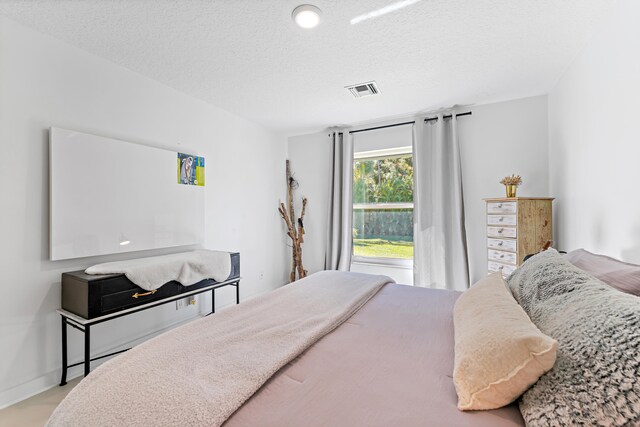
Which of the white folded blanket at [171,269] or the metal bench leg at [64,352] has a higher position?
the white folded blanket at [171,269]

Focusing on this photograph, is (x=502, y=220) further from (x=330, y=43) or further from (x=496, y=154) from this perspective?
(x=330, y=43)

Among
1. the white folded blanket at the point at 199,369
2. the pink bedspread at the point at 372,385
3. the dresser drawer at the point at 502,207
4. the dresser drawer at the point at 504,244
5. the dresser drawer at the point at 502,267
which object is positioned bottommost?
the pink bedspread at the point at 372,385

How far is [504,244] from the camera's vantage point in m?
2.65

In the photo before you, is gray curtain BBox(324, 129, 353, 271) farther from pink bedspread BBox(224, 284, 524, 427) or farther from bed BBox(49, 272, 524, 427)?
bed BBox(49, 272, 524, 427)

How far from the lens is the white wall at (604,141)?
1574 mm

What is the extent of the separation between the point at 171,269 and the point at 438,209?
2.93m

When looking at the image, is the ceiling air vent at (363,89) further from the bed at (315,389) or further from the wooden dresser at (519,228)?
the bed at (315,389)

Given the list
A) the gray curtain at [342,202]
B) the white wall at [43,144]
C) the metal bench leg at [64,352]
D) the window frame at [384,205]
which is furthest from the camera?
the gray curtain at [342,202]

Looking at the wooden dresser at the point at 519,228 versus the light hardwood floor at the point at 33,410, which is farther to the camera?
the wooden dresser at the point at 519,228

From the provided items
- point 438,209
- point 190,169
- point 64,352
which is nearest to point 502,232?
point 438,209

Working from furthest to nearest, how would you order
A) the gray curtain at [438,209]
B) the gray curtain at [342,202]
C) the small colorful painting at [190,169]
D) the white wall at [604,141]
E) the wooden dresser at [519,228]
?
the gray curtain at [342,202]
the gray curtain at [438,209]
the small colorful painting at [190,169]
the wooden dresser at [519,228]
the white wall at [604,141]

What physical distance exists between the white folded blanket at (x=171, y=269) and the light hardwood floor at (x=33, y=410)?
0.84 metres

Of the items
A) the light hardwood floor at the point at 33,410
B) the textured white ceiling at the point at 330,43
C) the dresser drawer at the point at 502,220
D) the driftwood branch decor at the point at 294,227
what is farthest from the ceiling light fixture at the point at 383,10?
the light hardwood floor at the point at 33,410

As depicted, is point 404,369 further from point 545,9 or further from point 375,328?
point 545,9
